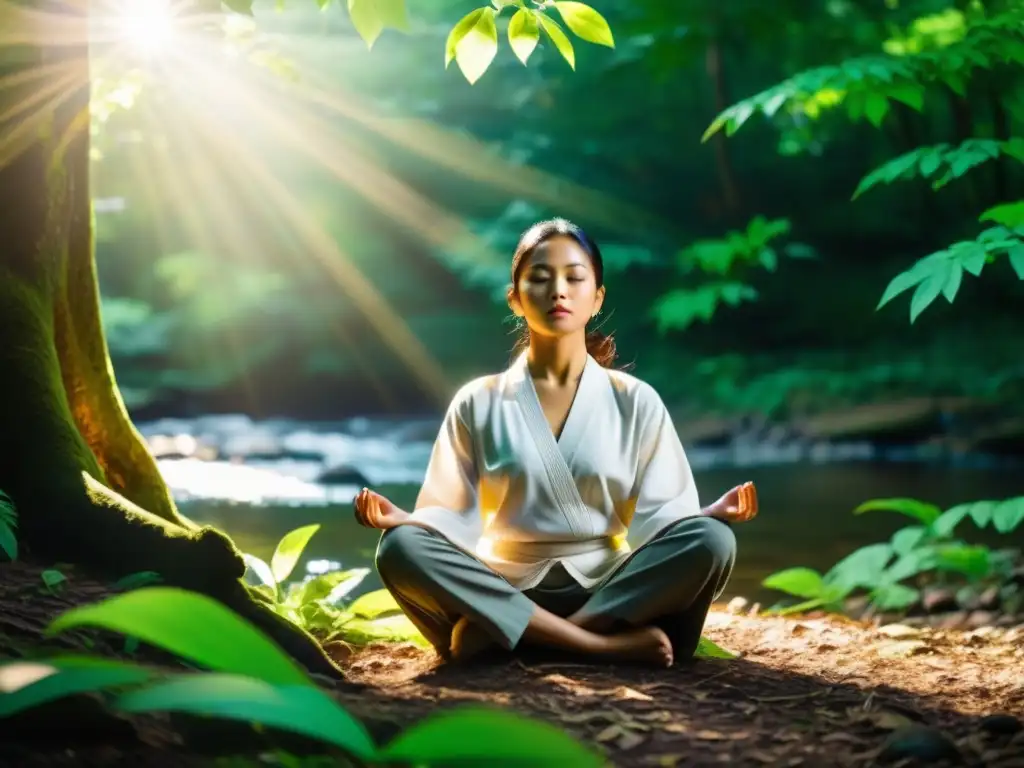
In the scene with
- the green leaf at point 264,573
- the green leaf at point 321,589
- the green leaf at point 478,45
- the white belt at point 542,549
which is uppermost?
the green leaf at point 478,45

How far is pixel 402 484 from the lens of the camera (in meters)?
9.58

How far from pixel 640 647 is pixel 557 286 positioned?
1051mm

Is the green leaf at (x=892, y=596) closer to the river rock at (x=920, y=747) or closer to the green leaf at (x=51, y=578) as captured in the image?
the river rock at (x=920, y=747)

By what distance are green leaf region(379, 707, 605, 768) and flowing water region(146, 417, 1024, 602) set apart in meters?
4.01

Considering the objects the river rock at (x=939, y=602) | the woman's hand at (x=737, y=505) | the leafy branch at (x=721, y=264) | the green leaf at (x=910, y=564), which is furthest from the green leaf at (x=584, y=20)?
the leafy branch at (x=721, y=264)

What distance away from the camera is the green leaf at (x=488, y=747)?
45.7 inches

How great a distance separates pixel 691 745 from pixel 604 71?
1502 centimetres

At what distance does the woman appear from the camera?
2664mm

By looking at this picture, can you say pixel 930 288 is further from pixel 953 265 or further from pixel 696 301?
Answer: pixel 696 301

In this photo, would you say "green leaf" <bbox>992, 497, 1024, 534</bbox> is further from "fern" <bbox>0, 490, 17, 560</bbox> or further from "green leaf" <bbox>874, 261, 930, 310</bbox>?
"fern" <bbox>0, 490, 17, 560</bbox>

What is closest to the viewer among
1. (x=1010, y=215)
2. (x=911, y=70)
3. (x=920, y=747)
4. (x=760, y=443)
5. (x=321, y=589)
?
(x=920, y=747)

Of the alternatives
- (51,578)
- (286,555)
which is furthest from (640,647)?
(51,578)

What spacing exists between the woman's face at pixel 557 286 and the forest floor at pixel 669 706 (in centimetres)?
97

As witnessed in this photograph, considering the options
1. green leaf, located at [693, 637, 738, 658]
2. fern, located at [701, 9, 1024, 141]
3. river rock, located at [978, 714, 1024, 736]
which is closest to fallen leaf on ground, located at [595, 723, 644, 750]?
river rock, located at [978, 714, 1024, 736]
